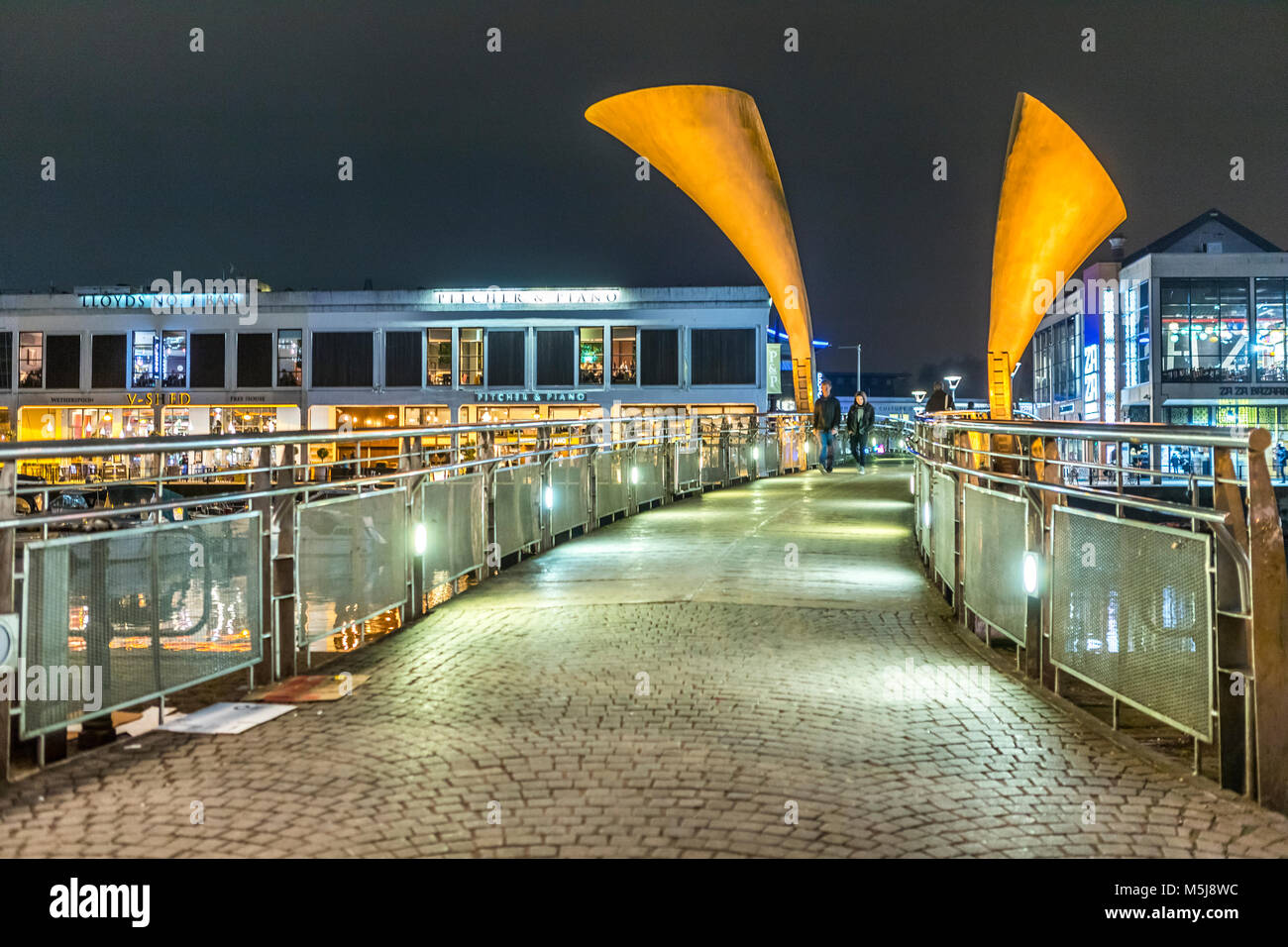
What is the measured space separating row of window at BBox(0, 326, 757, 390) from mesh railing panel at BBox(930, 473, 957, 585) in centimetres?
5578

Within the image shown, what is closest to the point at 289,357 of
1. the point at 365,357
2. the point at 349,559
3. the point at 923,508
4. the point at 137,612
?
the point at 365,357

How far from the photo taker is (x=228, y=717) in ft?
21.2

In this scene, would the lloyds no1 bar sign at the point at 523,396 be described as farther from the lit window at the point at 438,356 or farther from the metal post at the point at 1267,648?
the metal post at the point at 1267,648

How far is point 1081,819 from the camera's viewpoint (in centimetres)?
473

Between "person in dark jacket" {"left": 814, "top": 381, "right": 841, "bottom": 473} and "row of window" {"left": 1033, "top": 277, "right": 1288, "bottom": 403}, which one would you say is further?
"row of window" {"left": 1033, "top": 277, "right": 1288, "bottom": 403}

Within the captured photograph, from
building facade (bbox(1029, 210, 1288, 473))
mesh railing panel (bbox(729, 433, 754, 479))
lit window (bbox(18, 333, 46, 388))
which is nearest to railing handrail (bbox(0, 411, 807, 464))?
mesh railing panel (bbox(729, 433, 754, 479))

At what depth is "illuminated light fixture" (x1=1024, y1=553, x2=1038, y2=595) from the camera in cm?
737

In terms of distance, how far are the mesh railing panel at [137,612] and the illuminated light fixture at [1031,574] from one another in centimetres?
489

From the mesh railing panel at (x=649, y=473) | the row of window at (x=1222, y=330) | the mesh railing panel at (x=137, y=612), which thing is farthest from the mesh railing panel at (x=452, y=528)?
the row of window at (x=1222, y=330)

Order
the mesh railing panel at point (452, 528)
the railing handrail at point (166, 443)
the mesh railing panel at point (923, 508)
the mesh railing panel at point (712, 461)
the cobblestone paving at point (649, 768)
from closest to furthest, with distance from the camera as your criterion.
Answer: the cobblestone paving at point (649, 768), the railing handrail at point (166, 443), the mesh railing panel at point (452, 528), the mesh railing panel at point (923, 508), the mesh railing panel at point (712, 461)

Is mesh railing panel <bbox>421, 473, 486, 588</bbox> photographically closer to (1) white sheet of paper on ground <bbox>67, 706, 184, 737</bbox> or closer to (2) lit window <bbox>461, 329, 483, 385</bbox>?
(1) white sheet of paper on ground <bbox>67, 706, 184, 737</bbox>

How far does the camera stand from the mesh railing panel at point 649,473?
19.5 metres
